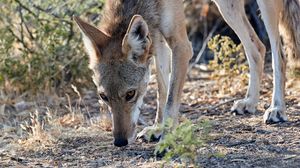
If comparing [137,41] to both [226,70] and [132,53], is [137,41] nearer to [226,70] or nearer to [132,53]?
[132,53]

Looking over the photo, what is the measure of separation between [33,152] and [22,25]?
314 cm

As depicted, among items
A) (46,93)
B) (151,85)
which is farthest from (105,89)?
(151,85)

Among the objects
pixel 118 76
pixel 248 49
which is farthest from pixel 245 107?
pixel 118 76

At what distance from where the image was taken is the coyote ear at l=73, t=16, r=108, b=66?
621 cm

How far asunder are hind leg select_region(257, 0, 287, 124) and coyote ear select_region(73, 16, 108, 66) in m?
1.76

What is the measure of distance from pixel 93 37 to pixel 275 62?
6.60 feet

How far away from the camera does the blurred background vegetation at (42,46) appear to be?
9.02 metres

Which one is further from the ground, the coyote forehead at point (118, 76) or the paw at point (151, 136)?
the coyote forehead at point (118, 76)

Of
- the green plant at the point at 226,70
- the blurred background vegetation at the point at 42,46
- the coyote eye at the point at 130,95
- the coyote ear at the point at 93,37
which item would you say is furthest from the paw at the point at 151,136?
the blurred background vegetation at the point at 42,46

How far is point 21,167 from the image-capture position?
19.3 ft

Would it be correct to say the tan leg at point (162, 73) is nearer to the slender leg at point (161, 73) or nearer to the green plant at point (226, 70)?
the slender leg at point (161, 73)

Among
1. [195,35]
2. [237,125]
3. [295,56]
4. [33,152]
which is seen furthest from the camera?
[195,35]

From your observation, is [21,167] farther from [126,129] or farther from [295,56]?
[295,56]

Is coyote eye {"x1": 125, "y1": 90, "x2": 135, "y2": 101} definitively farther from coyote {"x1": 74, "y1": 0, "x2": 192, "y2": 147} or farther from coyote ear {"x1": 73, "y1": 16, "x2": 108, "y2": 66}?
coyote ear {"x1": 73, "y1": 16, "x2": 108, "y2": 66}
